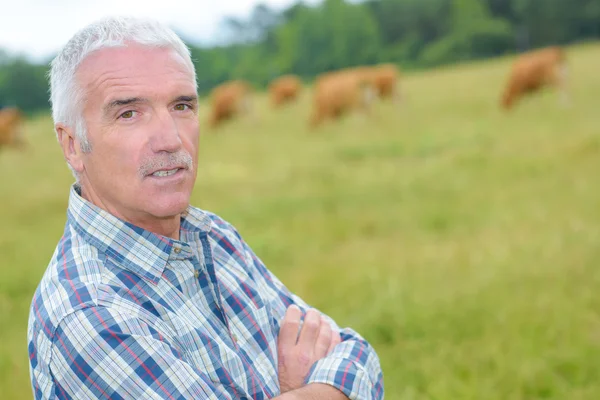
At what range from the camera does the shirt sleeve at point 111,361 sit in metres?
1.27

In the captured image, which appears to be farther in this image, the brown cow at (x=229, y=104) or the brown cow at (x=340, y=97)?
the brown cow at (x=229, y=104)

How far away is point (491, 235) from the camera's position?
5.25 meters

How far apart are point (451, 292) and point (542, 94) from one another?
1443 centimetres

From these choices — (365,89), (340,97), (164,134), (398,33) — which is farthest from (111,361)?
(398,33)

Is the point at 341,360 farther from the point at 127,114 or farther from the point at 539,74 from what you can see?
the point at 539,74

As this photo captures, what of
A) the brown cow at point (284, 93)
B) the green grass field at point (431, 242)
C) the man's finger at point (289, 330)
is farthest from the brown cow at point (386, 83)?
the man's finger at point (289, 330)

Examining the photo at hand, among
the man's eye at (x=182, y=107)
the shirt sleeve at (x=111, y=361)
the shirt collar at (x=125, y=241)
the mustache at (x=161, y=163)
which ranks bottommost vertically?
the shirt sleeve at (x=111, y=361)

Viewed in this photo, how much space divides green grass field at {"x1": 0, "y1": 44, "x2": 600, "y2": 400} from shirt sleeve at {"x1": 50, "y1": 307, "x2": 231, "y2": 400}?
6.89 feet

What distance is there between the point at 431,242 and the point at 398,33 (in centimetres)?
3476

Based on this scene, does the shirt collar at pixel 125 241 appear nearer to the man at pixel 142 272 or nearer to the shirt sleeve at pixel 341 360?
the man at pixel 142 272

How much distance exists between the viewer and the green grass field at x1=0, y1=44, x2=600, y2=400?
344cm

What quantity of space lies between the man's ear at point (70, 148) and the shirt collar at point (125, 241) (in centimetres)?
8

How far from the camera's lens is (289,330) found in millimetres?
1765

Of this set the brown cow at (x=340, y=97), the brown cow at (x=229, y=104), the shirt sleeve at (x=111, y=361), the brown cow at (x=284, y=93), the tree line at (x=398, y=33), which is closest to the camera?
the shirt sleeve at (x=111, y=361)
